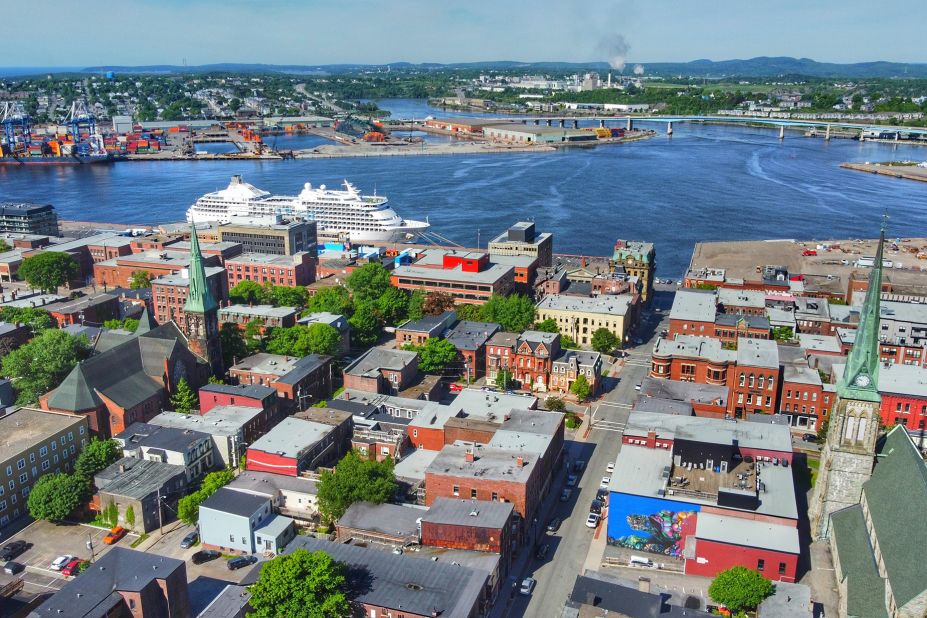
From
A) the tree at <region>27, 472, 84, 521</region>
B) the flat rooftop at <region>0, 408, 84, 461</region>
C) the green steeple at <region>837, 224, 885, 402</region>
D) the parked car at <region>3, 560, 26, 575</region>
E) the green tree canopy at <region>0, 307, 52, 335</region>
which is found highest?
the green steeple at <region>837, 224, 885, 402</region>

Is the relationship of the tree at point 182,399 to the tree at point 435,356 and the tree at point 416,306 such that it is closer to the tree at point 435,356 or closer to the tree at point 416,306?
the tree at point 435,356

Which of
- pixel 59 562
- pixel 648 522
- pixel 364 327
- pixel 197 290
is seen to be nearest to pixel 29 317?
pixel 197 290

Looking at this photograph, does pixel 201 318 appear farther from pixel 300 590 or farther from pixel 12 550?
pixel 300 590

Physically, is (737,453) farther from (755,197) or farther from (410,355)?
(755,197)

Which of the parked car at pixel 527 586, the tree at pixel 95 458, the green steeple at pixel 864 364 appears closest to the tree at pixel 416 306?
the tree at pixel 95 458

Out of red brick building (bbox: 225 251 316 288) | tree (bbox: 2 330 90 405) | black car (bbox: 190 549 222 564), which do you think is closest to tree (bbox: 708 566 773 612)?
black car (bbox: 190 549 222 564)

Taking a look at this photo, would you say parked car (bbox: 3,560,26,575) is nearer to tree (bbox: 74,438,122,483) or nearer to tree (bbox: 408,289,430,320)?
tree (bbox: 74,438,122,483)
